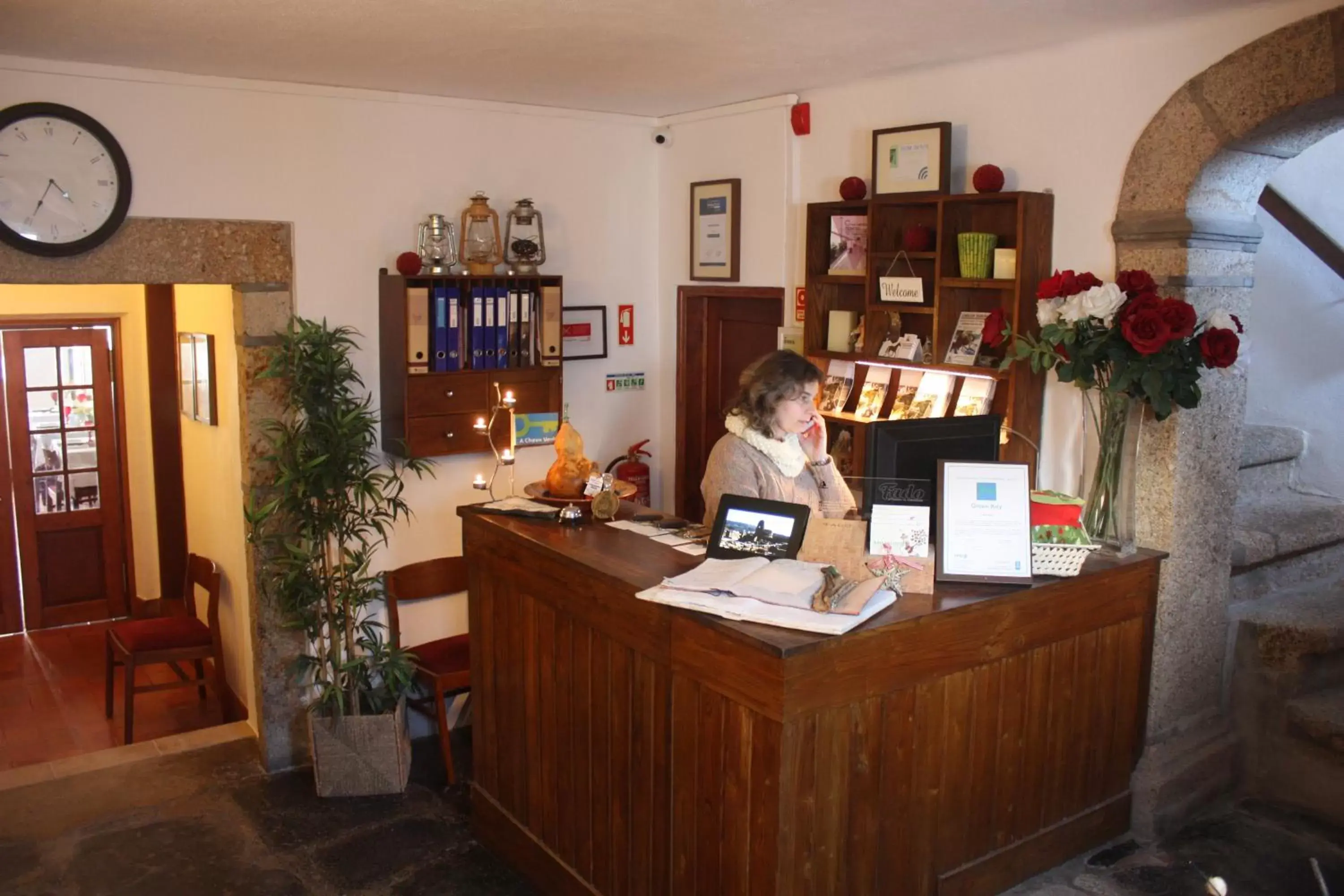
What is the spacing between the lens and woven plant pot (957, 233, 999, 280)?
383 centimetres

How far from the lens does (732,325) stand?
209 inches

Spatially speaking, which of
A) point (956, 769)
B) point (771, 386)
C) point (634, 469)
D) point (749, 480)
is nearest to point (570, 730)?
point (749, 480)

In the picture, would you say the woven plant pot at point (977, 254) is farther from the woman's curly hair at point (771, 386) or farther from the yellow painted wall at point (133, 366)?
the yellow painted wall at point (133, 366)

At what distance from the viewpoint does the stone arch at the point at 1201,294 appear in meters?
3.19

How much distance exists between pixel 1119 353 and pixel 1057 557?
68 centimetres

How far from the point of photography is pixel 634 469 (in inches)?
213

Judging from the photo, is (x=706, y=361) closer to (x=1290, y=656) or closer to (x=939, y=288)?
(x=939, y=288)

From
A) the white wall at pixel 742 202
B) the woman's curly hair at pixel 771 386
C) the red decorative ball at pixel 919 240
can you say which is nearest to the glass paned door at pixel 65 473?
the white wall at pixel 742 202

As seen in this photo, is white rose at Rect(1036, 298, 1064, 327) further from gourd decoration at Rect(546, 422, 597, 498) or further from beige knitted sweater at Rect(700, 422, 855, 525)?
gourd decoration at Rect(546, 422, 597, 498)

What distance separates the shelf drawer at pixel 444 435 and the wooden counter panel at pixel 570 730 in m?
1.07

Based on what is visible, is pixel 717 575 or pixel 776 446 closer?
pixel 717 575

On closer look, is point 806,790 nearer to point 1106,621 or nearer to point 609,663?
point 609,663

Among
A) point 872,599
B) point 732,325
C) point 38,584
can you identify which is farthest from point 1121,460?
point 38,584

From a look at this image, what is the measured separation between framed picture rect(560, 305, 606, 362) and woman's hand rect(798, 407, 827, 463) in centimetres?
169
